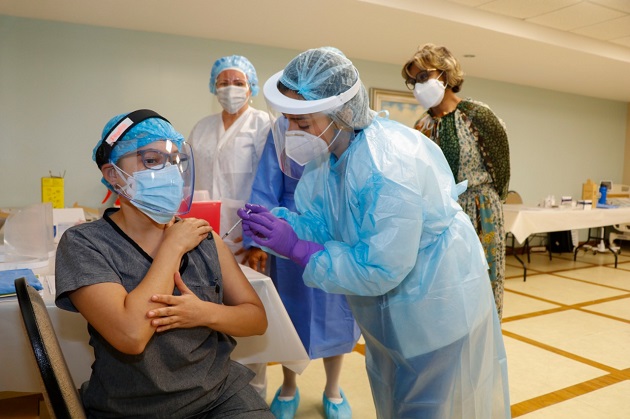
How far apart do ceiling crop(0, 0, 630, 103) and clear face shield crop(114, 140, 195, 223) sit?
2747 mm

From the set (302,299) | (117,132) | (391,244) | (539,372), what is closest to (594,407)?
(539,372)

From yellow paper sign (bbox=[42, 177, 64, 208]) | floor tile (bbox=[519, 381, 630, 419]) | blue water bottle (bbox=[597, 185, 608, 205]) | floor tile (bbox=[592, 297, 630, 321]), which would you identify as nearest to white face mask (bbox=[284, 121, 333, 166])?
floor tile (bbox=[519, 381, 630, 419])

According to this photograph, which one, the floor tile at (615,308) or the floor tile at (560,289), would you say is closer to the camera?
the floor tile at (615,308)

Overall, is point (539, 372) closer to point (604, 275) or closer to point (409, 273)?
point (409, 273)

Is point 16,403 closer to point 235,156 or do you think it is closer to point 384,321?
point 384,321

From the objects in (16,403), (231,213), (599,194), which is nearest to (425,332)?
(16,403)

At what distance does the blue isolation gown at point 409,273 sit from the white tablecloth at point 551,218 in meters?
3.55

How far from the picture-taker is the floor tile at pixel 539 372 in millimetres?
2635

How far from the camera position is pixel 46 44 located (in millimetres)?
4254

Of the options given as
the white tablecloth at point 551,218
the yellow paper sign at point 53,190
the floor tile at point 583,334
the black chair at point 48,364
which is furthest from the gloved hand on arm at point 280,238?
the white tablecloth at point 551,218

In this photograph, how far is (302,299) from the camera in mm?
2135

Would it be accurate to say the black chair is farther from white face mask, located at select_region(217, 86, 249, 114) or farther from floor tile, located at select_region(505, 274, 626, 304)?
floor tile, located at select_region(505, 274, 626, 304)

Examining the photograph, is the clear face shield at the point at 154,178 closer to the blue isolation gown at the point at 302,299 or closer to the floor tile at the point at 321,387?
the blue isolation gown at the point at 302,299

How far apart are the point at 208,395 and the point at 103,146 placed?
2.04ft
